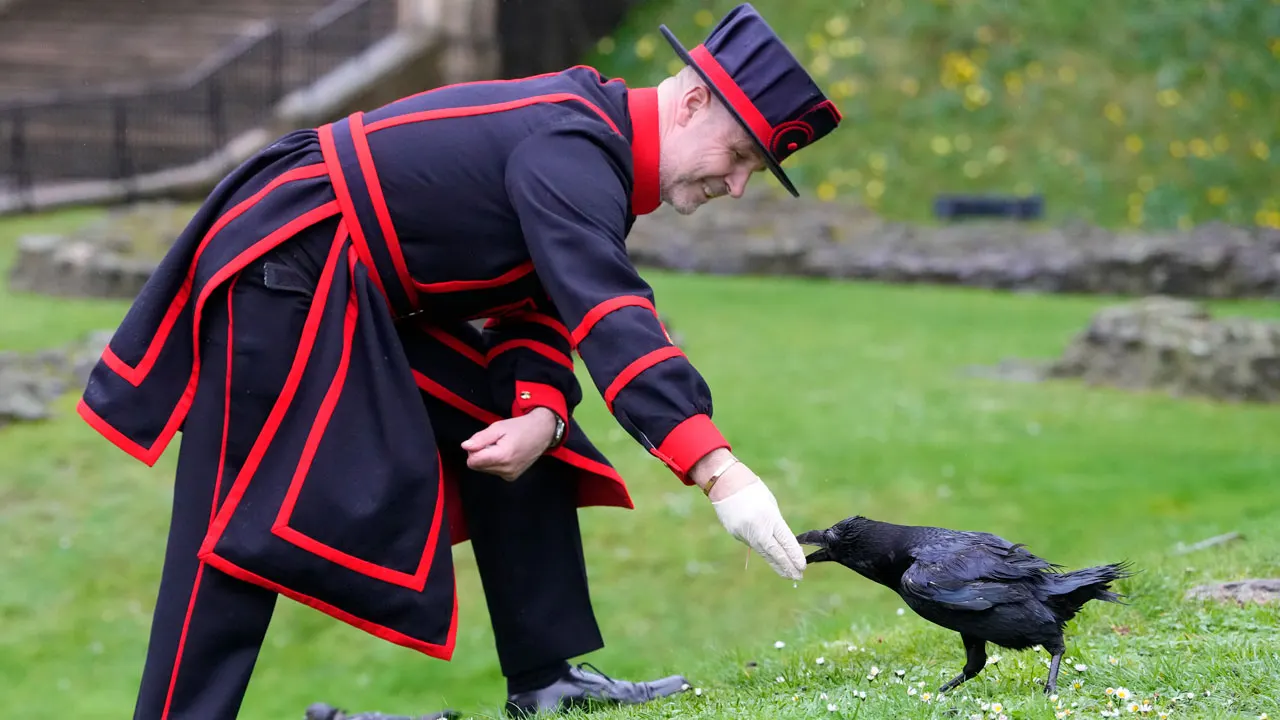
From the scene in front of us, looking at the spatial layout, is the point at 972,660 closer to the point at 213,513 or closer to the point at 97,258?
the point at 213,513

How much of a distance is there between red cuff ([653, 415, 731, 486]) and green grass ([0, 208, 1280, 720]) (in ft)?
2.55

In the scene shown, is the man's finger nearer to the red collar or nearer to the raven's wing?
the red collar

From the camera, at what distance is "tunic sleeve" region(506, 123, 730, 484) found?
334 cm

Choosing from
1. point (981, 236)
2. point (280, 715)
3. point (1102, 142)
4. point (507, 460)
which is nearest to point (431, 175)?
point (507, 460)

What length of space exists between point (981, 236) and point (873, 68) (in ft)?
12.2

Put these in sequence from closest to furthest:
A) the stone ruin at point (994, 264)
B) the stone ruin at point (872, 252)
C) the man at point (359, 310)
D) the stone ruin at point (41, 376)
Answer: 1. the man at point (359, 310)
2. the stone ruin at point (41, 376)
3. the stone ruin at point (994, 264)
4. the stone ruin at point (872, 252)

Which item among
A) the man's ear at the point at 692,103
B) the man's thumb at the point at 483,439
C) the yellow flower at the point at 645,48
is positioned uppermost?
the man's ear at the point at 692,103

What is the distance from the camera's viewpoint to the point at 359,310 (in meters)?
3.78

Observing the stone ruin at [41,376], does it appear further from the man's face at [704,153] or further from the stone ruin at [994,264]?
the man's face at [704,153]

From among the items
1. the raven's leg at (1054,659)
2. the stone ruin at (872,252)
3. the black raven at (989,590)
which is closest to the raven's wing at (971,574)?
the black raven at (989,590)

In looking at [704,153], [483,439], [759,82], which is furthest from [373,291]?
[759,82]

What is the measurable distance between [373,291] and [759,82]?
1.13 m

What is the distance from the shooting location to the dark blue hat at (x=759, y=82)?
12.1ft

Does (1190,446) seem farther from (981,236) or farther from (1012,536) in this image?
(981,236)
